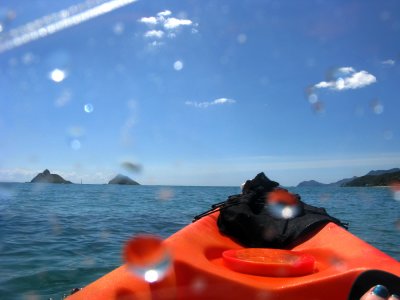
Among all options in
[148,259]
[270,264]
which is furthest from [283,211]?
[148,259]

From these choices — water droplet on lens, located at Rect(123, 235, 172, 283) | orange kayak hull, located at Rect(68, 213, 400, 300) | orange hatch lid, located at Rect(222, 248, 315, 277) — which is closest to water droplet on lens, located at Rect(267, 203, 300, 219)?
orange hatch lid, located at Rect(222, 248, 315, 277)

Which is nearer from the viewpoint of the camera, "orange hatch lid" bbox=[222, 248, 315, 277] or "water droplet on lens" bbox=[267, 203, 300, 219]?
"orange hatch lid" bbox=[222, 248, 315, 277]

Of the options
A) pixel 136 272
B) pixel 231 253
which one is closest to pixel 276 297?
pixel 231 253

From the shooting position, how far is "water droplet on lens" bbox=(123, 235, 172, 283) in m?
2.51

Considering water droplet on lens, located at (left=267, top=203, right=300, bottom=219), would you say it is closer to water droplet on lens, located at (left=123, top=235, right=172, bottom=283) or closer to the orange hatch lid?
the orange hatch lid

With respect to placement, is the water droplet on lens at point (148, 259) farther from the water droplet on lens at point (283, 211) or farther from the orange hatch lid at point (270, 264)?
the water droplet on lens at point (283, 211)

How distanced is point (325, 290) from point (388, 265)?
0.57 m

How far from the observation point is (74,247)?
23.5 feet

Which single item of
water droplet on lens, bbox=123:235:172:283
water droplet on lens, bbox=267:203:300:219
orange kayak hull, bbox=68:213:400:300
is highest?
water droplet on lens, bbox=267:203:300:219

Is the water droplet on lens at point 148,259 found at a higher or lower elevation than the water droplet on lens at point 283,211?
lower

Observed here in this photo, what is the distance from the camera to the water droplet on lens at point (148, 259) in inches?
98.9

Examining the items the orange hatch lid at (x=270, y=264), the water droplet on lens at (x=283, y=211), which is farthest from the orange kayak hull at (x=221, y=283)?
the water droplet on lens at (x=283, y=211)

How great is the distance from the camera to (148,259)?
9.16 ft

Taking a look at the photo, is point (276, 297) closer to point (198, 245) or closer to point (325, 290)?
point (325, 290)
